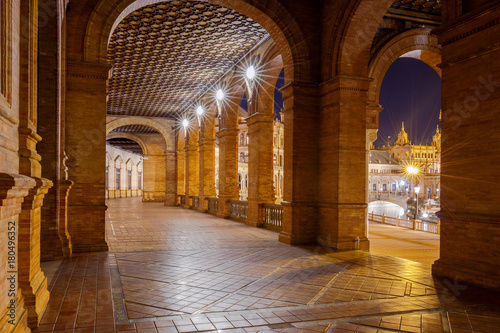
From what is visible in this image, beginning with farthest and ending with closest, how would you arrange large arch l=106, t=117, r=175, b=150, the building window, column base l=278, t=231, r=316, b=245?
the building window < large arch l=106, t=117, r=175, b=150 < column base l=278, t=231, r=316, b=245

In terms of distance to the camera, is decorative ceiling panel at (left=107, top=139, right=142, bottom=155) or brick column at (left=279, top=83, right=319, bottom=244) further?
decorative ceiling panel at (left=107, top=139, right=142, bottom=155)

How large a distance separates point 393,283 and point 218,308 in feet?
10.1

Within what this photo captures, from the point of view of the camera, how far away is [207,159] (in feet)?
68.5

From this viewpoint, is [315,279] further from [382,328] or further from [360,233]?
[360,233]

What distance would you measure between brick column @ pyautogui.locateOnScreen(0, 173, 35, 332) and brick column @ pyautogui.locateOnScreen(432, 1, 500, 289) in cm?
622

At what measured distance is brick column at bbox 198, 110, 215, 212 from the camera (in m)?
20.9

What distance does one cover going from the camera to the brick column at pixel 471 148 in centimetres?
580

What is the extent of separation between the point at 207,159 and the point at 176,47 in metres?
7.96

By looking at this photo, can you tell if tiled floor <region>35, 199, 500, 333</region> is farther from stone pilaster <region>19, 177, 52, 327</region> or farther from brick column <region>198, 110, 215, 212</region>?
brick column <region>198, 110, 215, 212</region>

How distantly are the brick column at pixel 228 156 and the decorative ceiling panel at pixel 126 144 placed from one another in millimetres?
22930

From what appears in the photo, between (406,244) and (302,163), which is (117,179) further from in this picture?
(302,163)

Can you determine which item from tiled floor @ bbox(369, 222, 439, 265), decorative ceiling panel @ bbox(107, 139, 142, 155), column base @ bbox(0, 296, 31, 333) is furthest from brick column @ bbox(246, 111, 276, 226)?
decorative ceiling panel @ bbox(107, 139, 142, 155)

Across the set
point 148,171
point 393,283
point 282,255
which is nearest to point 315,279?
point 393,283

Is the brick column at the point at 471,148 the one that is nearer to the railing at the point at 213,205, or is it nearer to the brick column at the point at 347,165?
the brick column at the point at 347,165
